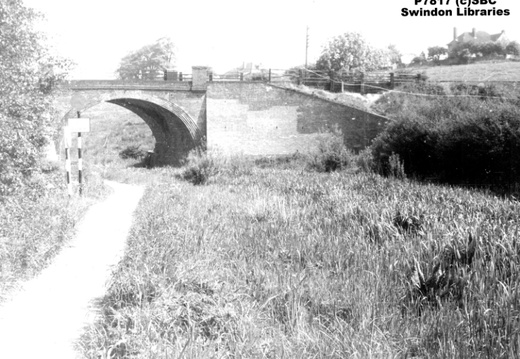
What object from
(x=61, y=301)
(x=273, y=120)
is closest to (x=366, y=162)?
(x=273, y=120)

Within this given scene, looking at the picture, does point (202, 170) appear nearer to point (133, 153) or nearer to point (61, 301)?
point (61, 301)

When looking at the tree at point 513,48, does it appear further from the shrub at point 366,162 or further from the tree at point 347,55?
the shrub at point 366,162

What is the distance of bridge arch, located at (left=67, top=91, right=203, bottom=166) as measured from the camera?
85.5ft

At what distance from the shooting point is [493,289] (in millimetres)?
5121

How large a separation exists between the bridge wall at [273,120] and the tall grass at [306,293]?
1983 centimetres

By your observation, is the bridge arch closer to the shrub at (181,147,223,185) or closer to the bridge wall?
the bridge wall

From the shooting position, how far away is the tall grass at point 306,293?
4.19 metres

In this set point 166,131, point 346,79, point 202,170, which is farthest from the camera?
point 346,79

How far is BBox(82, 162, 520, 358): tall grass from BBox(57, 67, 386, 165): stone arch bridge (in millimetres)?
19294

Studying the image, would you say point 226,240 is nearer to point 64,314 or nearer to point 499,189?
point 64,314

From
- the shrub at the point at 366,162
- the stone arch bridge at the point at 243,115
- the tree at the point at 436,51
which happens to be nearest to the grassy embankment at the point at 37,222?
the stone arch bridge at the point at 243,115

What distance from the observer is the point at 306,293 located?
5.26m

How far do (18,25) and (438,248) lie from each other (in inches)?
385

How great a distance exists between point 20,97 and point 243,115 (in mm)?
18777
